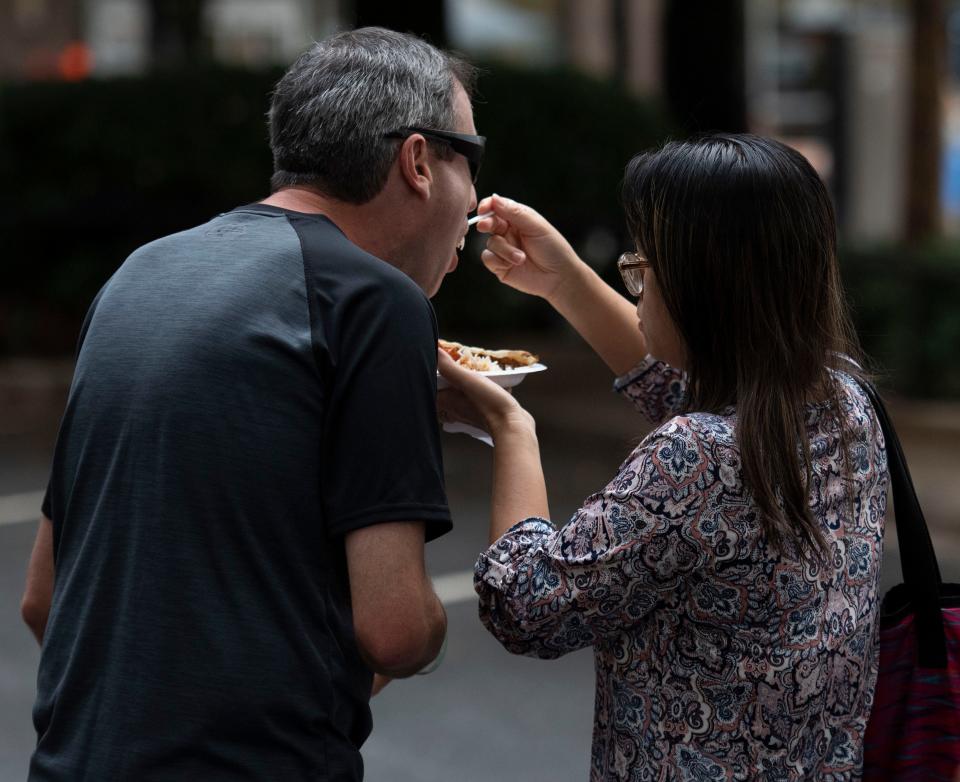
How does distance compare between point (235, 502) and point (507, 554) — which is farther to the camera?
point (507, 554)

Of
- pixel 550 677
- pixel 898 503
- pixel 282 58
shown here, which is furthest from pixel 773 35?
pixel 898 503

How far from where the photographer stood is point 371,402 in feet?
5.83

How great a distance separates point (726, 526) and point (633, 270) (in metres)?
0.46

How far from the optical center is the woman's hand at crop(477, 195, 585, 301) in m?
2.58

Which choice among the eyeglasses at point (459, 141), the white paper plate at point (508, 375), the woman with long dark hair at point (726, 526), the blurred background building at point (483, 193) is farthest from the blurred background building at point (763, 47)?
the woman with long dark hair at point (726, 526)

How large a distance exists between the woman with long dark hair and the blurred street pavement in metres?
0.35

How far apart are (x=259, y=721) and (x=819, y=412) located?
35.7 inches

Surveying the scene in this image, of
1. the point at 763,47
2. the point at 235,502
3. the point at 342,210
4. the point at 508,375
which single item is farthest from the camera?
the point at 763,47

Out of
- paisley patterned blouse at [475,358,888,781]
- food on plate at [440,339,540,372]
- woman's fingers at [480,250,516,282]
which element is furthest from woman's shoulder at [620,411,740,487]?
woman's fingers at [480,250,516,282]

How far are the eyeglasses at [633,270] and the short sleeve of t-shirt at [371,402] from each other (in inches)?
18.0

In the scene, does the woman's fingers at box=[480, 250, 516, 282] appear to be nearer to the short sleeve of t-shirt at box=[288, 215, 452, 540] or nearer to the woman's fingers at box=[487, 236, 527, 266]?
the woman's fingers at box=[487, 236, 527, 266]

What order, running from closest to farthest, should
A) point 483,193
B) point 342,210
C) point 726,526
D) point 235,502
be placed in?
point 235,502 < point 726,526 < point 342,210 < point 483,193

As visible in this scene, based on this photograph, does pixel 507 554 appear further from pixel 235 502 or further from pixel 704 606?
pixel 235 502

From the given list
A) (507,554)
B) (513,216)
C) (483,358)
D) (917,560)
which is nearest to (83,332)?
(507,554)
